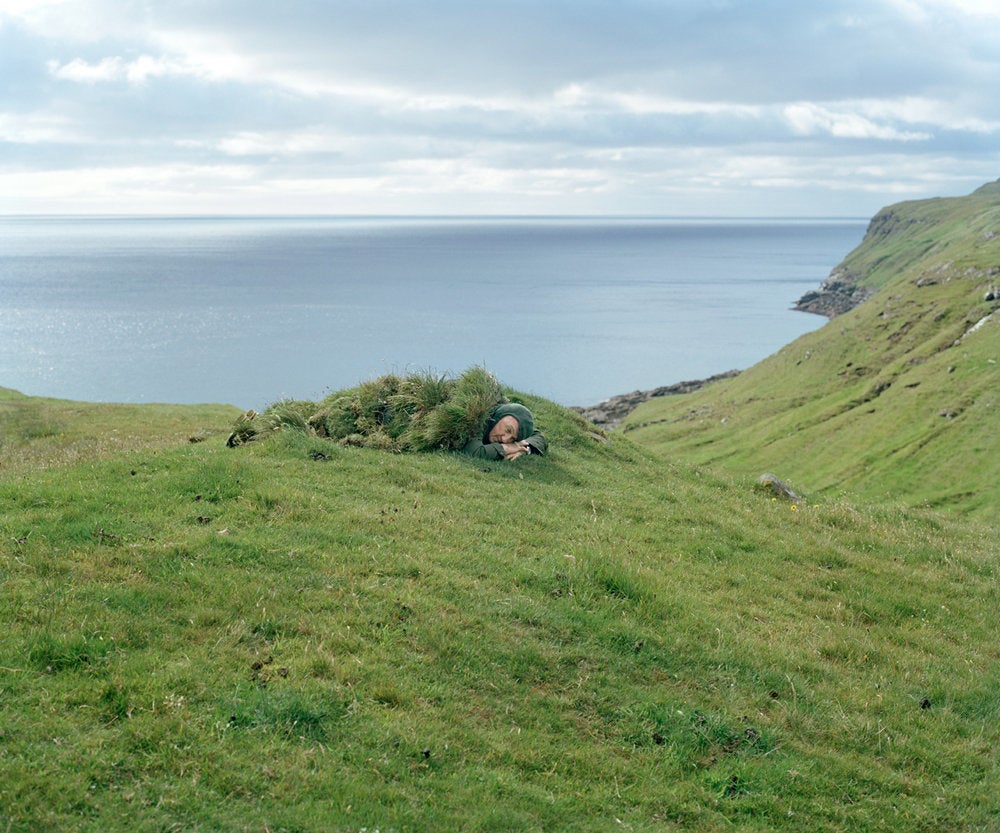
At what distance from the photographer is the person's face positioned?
63.8ft

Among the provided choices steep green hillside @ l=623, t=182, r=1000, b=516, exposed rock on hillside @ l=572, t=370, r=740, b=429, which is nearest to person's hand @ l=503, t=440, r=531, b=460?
steep green hillside @ l=623, t=182, r=1000, b=516

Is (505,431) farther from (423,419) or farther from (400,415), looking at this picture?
(400,415)

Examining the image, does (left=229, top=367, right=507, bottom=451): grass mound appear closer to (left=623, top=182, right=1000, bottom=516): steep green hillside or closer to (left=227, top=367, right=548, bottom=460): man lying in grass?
(left=227, top=367, right=548, bottom=460): man lying in grass

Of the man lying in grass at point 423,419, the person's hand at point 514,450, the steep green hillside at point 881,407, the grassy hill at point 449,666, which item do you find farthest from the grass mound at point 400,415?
the steep green hillside at point 881,407

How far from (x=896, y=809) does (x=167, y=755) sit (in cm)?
698

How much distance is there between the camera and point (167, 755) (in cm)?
662

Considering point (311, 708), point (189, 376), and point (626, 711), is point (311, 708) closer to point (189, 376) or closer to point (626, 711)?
point (626, 711)

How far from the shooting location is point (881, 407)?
8812 centimetres

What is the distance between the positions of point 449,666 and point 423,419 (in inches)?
441

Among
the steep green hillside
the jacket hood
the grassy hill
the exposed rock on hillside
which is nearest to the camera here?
the grassy hill

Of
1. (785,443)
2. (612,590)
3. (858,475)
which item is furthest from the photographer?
(785,443)

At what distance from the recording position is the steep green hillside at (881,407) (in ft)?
228

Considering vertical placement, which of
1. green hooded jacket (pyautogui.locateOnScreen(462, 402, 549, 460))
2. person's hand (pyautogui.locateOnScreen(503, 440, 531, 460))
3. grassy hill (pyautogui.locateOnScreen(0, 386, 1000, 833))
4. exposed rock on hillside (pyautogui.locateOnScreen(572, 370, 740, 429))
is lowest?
exposed rock on hillside (pyautogui.locateOnScreen(572, 370, 740, 429))

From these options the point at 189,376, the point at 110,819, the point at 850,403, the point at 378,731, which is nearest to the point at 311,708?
the point at 378,731
